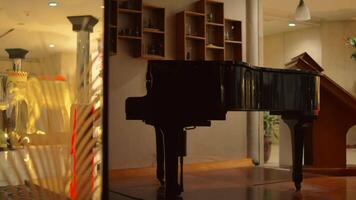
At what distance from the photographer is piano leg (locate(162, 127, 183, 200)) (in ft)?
8.04

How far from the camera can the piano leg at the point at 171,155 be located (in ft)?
8.04

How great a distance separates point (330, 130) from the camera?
4.86 metres

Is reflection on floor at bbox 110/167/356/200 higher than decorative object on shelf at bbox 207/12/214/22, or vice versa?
decorative object on shelf at bbox 207/12/214/22

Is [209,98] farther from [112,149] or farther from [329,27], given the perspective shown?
[329,27]

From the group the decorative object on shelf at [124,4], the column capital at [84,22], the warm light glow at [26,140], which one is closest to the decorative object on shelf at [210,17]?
the decorative object on shelf at [124,4]

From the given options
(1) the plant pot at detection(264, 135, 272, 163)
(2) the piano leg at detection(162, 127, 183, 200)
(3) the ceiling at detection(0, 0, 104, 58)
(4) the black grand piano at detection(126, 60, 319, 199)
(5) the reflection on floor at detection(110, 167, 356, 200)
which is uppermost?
(3) the ceiling at detection(0, 0, 104, 58)

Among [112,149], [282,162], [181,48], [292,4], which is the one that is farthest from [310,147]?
[292,4]

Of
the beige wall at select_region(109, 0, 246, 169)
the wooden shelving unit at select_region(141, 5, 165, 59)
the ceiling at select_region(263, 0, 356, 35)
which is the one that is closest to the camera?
the beige wall at select_region(109, 0, 246, 169)

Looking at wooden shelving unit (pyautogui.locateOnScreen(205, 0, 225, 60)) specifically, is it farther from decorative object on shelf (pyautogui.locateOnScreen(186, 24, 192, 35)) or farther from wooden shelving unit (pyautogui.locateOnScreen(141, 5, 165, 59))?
wooden shelving unit (pyautogui.locateOnScreen(141, 5, 165, 59))

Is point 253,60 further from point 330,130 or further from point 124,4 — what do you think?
point 124,4

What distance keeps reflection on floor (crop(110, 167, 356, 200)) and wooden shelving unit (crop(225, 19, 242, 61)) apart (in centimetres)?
164

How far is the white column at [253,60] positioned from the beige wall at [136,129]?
0.44 m

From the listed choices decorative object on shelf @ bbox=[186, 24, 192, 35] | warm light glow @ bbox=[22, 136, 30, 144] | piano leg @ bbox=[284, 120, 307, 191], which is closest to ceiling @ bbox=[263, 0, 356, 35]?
decorative object on shelf @ bbox=[186, 24, 192, 35]

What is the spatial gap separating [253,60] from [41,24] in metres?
4.59
